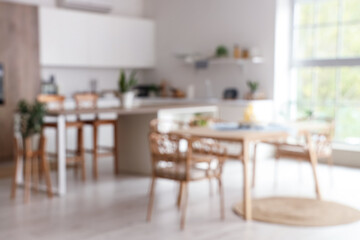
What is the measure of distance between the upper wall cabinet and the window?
269 cm

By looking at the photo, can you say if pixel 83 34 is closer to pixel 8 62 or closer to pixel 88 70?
pixel 88 70

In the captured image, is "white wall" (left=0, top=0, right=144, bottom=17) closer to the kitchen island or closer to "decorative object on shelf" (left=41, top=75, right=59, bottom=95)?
"decorative object on shelf" (left=41, top=75, right=59, bottom=95)

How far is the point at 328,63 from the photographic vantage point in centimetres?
680

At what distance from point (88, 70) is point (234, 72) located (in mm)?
2514

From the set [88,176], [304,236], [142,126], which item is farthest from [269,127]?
[88,176]

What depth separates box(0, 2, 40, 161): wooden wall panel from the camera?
642cm

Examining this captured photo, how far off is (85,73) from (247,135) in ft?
15.8

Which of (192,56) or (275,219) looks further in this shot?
(192,56)

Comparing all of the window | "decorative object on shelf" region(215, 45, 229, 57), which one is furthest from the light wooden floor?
"decorative object on shelf" region(215, 45, 229, 57)

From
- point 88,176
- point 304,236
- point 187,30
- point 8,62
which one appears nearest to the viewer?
point 304,236

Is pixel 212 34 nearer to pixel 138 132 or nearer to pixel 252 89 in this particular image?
pixel 252 89

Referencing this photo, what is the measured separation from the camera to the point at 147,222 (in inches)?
153

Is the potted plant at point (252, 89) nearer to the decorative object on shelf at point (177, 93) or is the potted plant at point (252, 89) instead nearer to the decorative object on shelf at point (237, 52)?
the decorative object on shelf at point (237, 52)

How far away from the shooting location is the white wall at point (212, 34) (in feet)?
23.2
